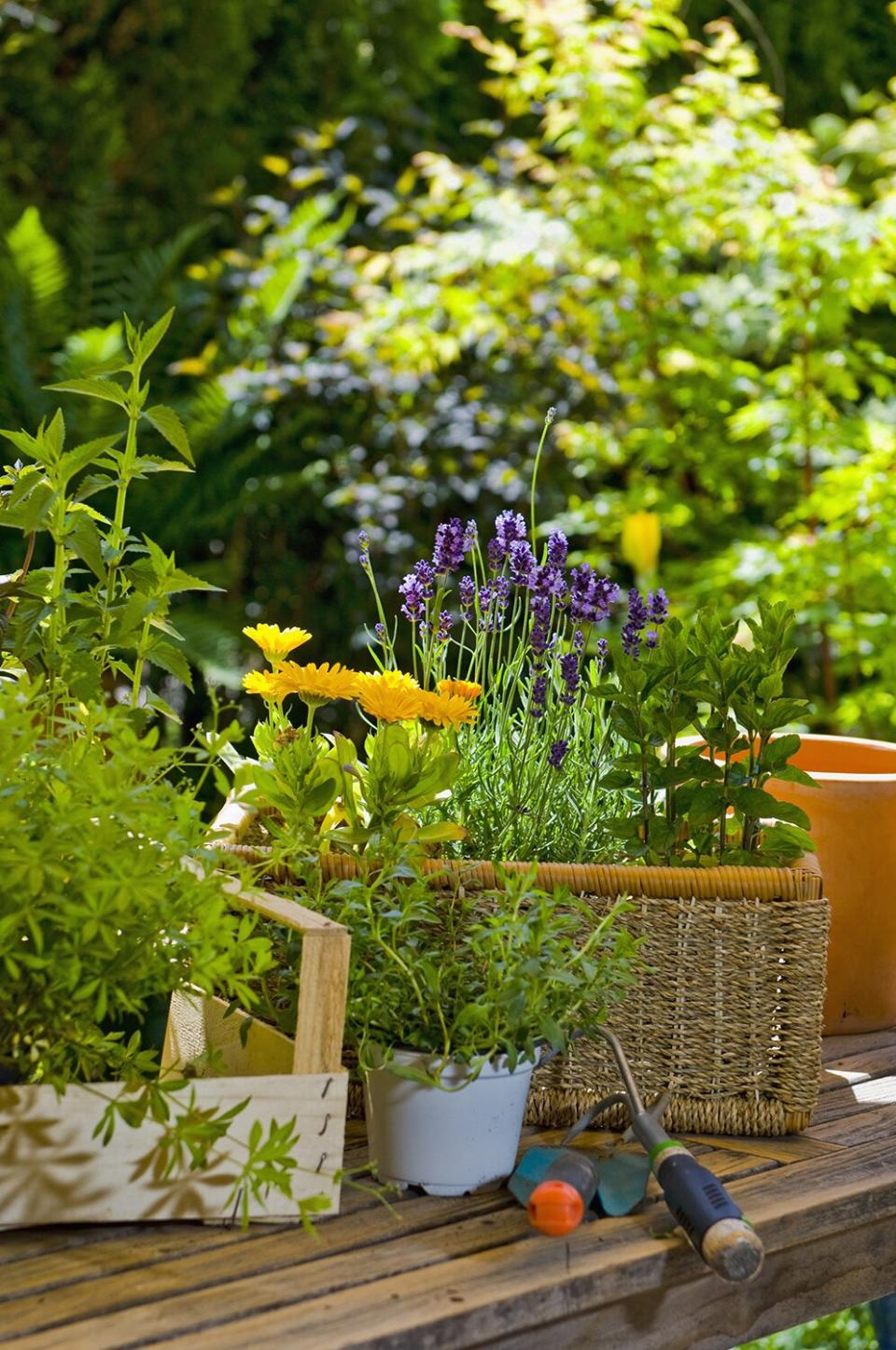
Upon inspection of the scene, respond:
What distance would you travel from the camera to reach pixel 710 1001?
3.28 ft

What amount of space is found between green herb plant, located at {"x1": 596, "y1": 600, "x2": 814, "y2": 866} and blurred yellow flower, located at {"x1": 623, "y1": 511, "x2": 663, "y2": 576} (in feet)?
7.20

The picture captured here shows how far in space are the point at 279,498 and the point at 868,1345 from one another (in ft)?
7.44

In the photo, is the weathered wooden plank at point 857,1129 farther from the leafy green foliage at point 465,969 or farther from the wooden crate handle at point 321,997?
the wooden crate handle at point 321,997

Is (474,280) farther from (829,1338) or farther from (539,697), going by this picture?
(539,697)

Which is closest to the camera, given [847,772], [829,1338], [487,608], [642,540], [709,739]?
[709,739]

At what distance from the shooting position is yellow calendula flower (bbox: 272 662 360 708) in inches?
40.1

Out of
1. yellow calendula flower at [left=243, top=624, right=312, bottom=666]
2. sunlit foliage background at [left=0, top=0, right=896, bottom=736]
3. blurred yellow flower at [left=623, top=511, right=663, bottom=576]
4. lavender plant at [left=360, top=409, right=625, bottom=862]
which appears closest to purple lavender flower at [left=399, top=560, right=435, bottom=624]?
lavender plant at [left=360, top=409, right=625, bottom=862]

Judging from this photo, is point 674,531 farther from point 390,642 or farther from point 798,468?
point 390,642

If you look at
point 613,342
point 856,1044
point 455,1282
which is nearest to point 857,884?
point 856,1044

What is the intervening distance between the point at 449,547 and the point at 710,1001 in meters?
0.39

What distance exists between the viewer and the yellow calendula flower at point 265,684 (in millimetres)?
1043

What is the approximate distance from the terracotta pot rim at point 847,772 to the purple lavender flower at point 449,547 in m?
0.23

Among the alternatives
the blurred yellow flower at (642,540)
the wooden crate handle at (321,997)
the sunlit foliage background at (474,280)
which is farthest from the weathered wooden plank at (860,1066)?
the blurred yellow flower at (642,540)

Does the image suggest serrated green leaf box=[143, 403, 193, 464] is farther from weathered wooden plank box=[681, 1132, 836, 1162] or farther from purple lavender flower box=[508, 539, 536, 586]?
weathered wooden plank box=[681, 1132, 836, 1162]
